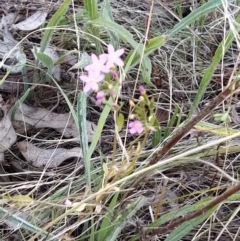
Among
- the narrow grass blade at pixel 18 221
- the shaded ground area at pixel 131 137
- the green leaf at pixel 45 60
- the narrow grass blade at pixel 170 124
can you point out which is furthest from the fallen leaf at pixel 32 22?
the narrow grass blade at pixel 18 221

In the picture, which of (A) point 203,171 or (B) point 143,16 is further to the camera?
(B) point 143,16

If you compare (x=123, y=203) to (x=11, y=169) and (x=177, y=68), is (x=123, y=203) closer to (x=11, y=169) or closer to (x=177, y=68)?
(x=11, y=169)

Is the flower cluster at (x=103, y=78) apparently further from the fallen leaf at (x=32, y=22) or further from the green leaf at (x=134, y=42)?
the fallen leaf at (x=32, y=22)

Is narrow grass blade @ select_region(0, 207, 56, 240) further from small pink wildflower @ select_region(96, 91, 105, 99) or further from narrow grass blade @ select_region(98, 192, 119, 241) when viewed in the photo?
small pink wildflower @ select_region(96, 91, 105, 99)

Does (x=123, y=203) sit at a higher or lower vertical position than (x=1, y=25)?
lower

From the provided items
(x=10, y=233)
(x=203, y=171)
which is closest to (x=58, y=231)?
(x=10, y=233)

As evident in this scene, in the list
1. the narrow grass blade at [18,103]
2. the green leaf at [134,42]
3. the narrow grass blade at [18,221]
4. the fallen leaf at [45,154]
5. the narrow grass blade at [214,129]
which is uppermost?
the green leaf at [134,42]

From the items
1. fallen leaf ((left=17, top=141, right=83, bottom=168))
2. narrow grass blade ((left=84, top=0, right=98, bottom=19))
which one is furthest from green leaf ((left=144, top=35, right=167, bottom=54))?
fallen leaf ((left=17, top=141, right=83, bottom=168))

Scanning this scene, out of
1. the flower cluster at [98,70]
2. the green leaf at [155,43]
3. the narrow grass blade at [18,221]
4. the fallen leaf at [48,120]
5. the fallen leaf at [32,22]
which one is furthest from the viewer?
the fallen leaf at [32,22]
